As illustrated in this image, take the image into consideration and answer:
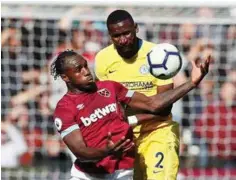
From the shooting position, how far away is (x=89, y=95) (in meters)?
6.25

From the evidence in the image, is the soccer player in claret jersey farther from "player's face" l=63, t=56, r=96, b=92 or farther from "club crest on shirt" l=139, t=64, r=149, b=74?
"club crest on shirt" l=139, t=64, r=149, b=74

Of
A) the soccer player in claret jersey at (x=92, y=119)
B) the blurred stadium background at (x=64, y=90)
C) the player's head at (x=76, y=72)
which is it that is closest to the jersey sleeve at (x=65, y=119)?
the soccer player in claret jersey at (x=92, y=119)

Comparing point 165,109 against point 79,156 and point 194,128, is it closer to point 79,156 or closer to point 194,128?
point 79,156

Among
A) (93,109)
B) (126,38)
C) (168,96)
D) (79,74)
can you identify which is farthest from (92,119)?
(126,38)

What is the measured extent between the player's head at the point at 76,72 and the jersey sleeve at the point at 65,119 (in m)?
0.16

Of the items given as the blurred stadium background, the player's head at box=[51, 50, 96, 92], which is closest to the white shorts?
the player's head at box=[51, 50, 96, 92]

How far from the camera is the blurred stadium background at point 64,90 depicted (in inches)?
415

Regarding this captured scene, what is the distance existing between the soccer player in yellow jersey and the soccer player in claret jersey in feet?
2.18

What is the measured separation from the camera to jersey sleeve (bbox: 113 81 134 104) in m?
6.47

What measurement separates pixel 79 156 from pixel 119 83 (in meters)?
0.80

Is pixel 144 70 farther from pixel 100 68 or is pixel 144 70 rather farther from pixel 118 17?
pixel 118 17

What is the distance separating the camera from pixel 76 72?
20.4ft

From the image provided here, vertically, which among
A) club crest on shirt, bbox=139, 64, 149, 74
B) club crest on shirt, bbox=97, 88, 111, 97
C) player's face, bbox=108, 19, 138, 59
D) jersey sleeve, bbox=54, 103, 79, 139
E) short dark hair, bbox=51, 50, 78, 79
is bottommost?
jersey sleeve, bbox=54, 103, 79, 139

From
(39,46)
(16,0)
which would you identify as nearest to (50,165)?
(39,46)
